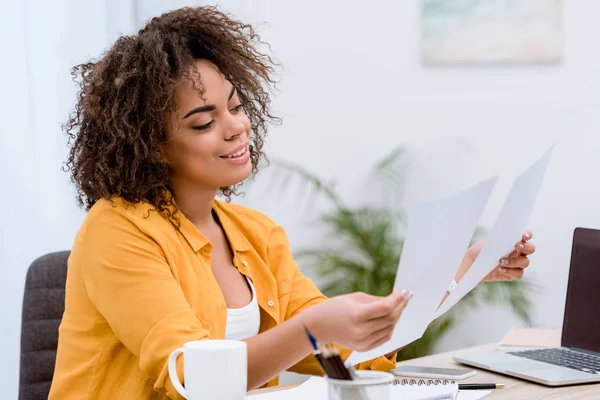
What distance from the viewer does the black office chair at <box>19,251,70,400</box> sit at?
1.73 metres

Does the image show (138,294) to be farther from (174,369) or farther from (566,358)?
(566,358)

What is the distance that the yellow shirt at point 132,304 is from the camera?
1307 mm

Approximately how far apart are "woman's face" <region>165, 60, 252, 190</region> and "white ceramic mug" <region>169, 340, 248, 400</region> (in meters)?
0.45

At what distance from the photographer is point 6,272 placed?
8.24 feet

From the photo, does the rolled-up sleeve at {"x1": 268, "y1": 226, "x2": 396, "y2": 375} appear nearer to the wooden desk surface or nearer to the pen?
the wooden desk surface

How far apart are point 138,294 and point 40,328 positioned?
1.65 ft

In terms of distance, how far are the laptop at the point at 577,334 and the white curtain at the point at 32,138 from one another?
1.43 m

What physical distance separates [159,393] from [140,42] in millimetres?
618

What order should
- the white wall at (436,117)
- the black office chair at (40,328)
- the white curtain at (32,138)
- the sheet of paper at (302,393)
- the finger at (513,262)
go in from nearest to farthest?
the sheet of paper at (302,393) < the finger at (513,262) < the black office chair at (40,328) < the white curtain at (32,138) < the white wall at (436,117)

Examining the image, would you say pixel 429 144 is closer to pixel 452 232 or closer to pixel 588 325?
pixel 588 325

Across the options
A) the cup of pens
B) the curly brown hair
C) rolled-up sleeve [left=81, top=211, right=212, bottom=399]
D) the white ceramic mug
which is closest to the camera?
the cup of pens

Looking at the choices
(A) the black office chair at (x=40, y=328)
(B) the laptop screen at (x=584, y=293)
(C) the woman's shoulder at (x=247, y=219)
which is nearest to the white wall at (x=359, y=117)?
(A) the black office chair at (x=40, y=328)

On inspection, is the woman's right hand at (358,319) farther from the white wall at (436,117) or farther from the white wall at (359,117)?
the white wall at (436,117)

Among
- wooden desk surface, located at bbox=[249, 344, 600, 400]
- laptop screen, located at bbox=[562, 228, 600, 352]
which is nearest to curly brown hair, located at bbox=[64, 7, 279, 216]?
wooden desk surface, located at bbox=[249, 344, 600, 400]
